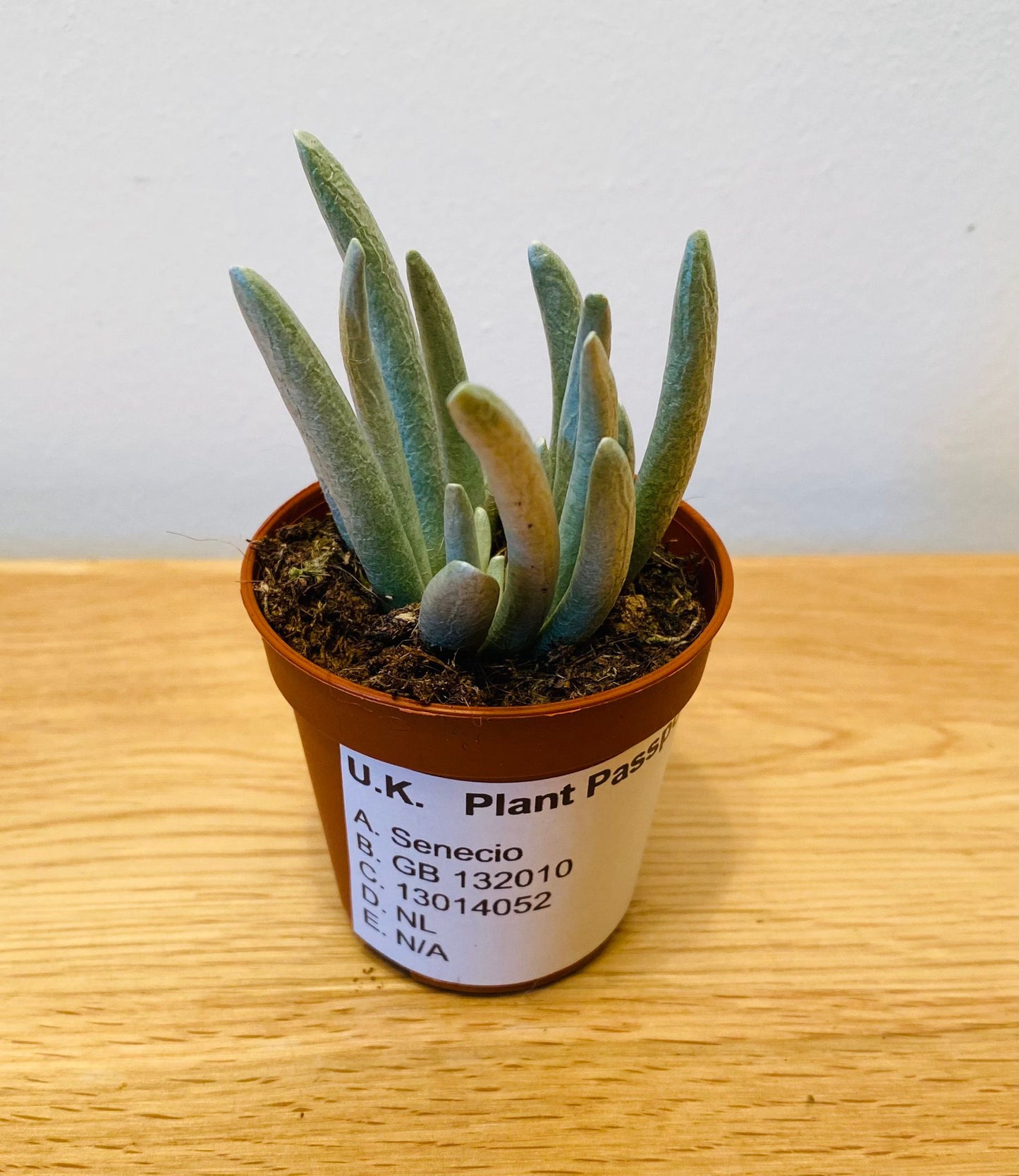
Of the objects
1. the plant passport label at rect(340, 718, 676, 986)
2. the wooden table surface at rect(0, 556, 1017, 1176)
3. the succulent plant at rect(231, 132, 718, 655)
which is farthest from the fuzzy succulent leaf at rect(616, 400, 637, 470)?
the wooden table surface at rect(0, 556, 1017, 1176)

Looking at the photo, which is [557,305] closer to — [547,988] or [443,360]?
[443,360]

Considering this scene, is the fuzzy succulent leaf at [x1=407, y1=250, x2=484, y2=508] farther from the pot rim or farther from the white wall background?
the white wall background

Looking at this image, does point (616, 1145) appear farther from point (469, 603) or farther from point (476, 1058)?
point (469, 603)

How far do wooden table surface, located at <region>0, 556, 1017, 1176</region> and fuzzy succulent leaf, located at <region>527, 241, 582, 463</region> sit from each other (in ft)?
0.88

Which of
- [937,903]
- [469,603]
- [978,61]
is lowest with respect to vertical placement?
[937,903]

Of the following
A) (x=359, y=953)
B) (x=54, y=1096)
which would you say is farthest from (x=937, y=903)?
(x=54, y=1096)

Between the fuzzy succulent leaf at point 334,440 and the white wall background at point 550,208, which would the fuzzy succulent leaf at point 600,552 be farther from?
the white wall background at point 550,208

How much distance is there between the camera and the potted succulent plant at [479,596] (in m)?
0.30

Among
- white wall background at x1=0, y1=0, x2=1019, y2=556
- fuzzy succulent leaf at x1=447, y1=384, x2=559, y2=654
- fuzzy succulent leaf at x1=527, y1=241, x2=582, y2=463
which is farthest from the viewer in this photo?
white wall background at x1=0, y1=0, x2=1019, y2=556

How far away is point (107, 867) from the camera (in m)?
0.47

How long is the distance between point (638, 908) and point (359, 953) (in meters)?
0.14

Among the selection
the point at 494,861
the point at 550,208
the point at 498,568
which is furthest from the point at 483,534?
the point at 550,208

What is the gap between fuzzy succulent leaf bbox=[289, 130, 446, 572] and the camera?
0.31 meters

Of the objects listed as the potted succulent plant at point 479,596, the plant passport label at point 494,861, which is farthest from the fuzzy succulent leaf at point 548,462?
the plant passport label at point 494,861
